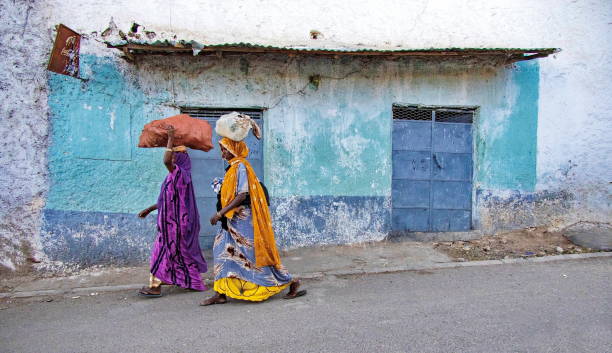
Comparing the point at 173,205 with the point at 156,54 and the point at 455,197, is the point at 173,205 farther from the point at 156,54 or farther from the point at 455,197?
the point at 455,197

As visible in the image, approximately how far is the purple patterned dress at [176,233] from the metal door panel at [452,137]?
3.97 m

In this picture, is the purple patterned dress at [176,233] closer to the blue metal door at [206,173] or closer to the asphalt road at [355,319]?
the asphalt road at [355,319]

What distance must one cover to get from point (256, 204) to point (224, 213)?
302 millimetres

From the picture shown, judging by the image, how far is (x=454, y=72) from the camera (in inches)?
245

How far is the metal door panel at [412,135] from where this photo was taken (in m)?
6.24

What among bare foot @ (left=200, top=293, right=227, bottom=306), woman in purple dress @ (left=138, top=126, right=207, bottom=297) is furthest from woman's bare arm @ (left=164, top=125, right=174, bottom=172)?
bare foot @ (left=200, top=293, right=227, bottom=306)

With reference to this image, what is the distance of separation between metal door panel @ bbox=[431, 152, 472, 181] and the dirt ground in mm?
1013

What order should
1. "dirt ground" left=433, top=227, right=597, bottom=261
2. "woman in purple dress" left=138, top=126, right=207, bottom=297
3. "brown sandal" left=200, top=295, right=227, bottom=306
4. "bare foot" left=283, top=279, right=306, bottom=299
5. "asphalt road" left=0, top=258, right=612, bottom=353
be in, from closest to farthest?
"asphalt road" left=0, top=258, right=612, bottom=353 < "brown sandal" left=200, top=295, right=227, bottom=306 < "bare foot" left=283, top=279, right=306, bottom=299 < "woman in purple dress" left=138, top=126, right=207, bottom=297 < "dirt ground" left=433, top=227, right=597, bottom=261

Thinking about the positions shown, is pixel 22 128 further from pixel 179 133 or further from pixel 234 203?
pixel 234 203

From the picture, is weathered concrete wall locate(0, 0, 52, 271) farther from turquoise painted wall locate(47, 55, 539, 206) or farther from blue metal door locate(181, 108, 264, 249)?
blue metal door locate(181, 108, 264, 249)

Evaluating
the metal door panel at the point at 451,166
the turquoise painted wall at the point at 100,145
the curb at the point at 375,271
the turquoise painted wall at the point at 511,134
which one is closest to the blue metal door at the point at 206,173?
the turquoise painted wall at the point at 100,145

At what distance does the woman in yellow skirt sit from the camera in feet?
11.9

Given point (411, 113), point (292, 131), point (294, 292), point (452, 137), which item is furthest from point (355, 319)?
point (452, 137)

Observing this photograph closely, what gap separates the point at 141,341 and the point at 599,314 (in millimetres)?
3597
